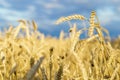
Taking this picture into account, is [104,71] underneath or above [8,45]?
underneath

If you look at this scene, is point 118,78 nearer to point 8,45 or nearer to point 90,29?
point 90,29

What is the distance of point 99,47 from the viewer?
265 centimetres

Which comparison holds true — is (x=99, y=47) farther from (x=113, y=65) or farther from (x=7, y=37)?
(x=7, y=37)

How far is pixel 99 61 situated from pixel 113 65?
212 millimetres

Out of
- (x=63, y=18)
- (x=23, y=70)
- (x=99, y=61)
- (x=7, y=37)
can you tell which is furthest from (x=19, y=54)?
(x=63, y=18)

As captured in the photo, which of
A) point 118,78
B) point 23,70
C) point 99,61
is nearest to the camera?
point 118,78

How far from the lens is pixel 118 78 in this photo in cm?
249

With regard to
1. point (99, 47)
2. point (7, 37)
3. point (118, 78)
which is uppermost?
point (7, 37)

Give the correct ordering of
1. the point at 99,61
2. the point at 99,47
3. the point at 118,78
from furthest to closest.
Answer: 1. the point at 99,61
2. the point at 99,47
3. the point at 118,78

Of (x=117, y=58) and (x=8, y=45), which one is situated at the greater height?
(x=8, y=45)

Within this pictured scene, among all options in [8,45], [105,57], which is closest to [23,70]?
[8,45]

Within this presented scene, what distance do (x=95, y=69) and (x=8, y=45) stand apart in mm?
1206

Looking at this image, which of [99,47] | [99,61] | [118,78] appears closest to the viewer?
[118,78]

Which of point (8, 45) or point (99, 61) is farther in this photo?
point (8, 45)
